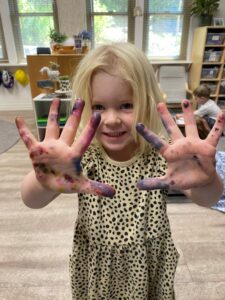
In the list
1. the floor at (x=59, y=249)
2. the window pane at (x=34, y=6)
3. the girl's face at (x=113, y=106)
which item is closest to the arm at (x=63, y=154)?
the girl's face at (x=113, y=106)

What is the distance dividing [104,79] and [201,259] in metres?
1.09

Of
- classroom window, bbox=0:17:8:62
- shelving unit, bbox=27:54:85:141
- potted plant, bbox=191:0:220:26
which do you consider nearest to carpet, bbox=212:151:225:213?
shelving unit, bbox=27:54:85:141

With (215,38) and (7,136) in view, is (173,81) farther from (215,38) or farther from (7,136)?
(7,136)

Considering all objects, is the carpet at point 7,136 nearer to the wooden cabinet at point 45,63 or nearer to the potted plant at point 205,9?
the wooden cabinet at point 45,63

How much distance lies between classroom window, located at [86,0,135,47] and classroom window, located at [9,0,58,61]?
0.57 meters

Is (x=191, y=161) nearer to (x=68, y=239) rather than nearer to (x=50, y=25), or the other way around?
(x=68, y=239)

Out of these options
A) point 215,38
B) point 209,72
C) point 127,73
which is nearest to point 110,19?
point 215,38

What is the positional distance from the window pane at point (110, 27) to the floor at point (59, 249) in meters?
2.95

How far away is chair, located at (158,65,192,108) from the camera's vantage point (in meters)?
3.48

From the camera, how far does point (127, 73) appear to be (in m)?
0.47

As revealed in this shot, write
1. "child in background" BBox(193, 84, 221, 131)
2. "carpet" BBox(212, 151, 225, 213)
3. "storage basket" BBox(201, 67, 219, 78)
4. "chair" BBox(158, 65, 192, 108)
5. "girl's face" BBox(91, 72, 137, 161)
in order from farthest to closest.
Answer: "chair" BBox(158, 65, 192, 108), "storage basket" BBox(201, 67, 219, 78), "child in background" BBox(193, 84, 221, 131), "carpet" BBox(212, 151, 225, 213), "girl's face" BBox(91, 72, 137, 161)

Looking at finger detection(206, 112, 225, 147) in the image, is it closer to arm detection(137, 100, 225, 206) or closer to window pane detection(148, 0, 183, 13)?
arm detection(137, 100, 225, 206)

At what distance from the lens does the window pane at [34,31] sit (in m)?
3.67

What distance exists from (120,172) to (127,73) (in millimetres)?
226
